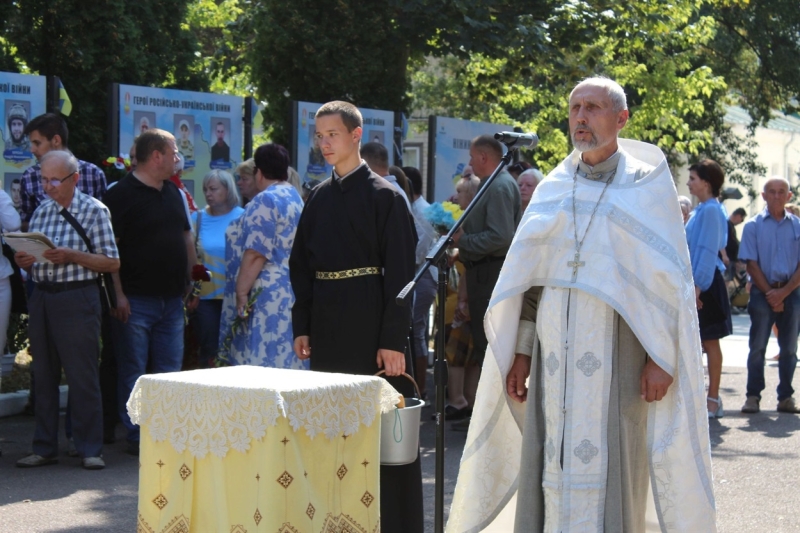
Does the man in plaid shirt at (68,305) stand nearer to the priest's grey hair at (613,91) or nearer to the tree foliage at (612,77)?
the priest's grey hair at (613,91)

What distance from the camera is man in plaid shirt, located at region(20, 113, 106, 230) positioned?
8.31m

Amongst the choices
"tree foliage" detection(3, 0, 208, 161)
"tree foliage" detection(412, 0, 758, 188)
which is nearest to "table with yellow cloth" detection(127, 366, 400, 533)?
"tree foliage" detection(3, 0, 208, 161)

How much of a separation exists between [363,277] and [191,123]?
17.0 ft

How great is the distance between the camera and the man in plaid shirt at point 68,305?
7.50 m

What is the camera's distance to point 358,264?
5.61 meters

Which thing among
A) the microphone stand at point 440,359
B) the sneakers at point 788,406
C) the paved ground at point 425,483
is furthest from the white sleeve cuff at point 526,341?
the sneakers at point 788,406

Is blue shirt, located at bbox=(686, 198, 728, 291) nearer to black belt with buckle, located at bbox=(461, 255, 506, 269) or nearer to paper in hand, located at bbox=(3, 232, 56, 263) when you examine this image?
black belt with buckle, located at bbox=(461, 255, 506, 269)

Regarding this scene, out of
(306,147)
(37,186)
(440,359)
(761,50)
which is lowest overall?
(440,359)

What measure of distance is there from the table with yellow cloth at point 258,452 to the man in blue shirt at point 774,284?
22.3 ft

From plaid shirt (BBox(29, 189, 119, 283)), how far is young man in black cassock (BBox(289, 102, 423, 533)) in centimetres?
236

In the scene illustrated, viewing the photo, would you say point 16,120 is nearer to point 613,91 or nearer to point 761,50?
point 613,91

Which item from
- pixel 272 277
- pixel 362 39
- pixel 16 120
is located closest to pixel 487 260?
pixel 272 277

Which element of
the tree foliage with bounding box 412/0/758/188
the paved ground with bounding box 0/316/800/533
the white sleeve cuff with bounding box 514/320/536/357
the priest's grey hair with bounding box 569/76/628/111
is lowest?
the paved ground with bounding box 0/316/800/533

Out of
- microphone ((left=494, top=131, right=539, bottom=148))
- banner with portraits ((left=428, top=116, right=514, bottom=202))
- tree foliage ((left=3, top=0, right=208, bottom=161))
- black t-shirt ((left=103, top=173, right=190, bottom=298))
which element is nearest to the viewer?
microphone ((left=494, top=131, right=539, bottom=148))
